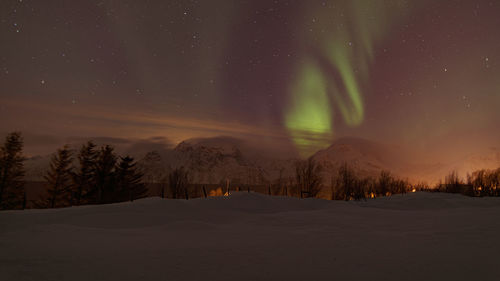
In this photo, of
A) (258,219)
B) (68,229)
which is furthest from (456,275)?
(68,229)

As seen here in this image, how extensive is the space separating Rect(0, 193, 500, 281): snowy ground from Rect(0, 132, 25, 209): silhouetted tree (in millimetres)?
35315

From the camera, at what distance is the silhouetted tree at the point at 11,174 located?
108 feet

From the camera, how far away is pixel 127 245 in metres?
3.96

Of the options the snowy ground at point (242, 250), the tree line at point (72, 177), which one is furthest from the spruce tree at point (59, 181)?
the snowy ground at point (242, 250)

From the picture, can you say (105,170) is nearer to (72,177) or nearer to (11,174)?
(72,177)

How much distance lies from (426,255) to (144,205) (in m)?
6.44

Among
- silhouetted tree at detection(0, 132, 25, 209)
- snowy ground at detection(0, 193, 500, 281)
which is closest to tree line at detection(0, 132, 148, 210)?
silhouetted tree at detection(0, 132, 25, 209)

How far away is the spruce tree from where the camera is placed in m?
34.0

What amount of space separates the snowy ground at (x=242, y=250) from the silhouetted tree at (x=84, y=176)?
29.7 m

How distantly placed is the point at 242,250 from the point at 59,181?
128 feet

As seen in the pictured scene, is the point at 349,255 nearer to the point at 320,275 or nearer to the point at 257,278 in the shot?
the point at 320,275

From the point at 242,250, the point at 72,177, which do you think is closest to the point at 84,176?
the point at 72,177

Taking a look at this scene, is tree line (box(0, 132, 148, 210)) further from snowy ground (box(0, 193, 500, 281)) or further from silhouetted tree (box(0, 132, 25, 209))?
snowy ground (box(0, 193, 500, 281))

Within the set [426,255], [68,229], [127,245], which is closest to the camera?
[426,255]
